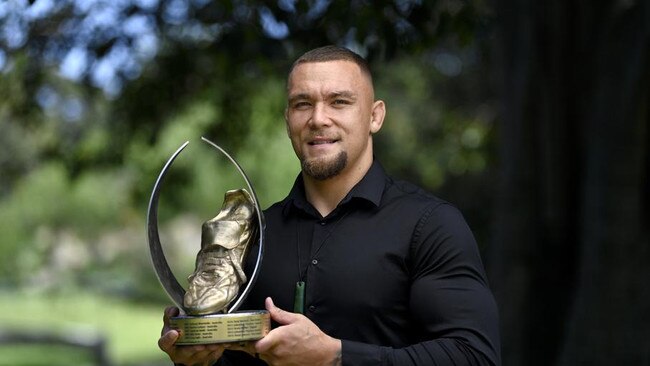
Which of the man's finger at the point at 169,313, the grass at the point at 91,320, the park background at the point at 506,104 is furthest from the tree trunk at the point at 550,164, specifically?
the grass at the point at 91,320

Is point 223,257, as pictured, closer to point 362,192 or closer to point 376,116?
point 362,192

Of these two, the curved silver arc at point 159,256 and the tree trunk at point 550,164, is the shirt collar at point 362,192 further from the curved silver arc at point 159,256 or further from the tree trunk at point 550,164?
the tree trunk at point 550,164

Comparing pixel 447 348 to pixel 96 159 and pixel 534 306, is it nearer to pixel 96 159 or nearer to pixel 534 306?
pixel 534 306

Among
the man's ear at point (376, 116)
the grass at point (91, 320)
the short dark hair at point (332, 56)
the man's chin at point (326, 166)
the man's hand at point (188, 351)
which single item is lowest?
the grass at point (91, 320)

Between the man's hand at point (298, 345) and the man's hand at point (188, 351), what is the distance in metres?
0.13

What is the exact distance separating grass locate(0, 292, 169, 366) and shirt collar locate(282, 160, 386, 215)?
22.1m

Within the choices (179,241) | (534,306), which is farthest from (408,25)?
(179,241)

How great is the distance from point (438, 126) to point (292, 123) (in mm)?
22066

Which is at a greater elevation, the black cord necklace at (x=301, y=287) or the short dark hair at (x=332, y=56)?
the short dark hair at (x=332, y=56)

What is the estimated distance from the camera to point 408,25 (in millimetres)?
6852

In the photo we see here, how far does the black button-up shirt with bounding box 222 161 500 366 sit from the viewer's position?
283 cm

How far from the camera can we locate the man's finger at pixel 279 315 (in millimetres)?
2756

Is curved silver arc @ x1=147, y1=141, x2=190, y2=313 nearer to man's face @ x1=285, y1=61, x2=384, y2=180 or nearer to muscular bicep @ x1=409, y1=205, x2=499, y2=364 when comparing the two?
man's face @ x1=285, y1=61, x2=384, y2=180

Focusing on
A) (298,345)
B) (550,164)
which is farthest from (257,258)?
(550,164)
